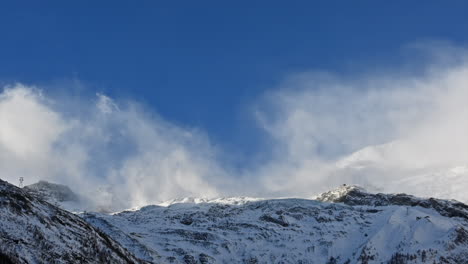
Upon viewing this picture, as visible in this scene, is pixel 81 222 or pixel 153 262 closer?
pixel 81 222

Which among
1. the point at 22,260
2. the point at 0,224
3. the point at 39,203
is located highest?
the point at 39,203

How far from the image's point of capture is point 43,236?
10269 cm

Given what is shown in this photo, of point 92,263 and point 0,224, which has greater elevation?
point 0,224

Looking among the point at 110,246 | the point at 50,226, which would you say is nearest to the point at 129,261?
the point at 110,246

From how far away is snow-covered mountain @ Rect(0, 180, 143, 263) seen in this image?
92.9m

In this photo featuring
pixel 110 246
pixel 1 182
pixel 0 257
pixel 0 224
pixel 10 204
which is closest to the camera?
pixel 0 257

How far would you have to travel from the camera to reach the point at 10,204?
4154 inches

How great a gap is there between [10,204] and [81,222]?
23430mm

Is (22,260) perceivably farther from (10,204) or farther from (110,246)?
(110,246)

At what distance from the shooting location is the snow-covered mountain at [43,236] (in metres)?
92.9


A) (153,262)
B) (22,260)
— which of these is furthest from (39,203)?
(153,262)

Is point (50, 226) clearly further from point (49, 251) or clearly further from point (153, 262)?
point (153, 262)

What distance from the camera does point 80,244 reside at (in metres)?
112

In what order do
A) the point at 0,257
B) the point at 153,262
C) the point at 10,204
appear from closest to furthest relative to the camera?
the point at 0,257
the point at 10,204
the point at 153,262
